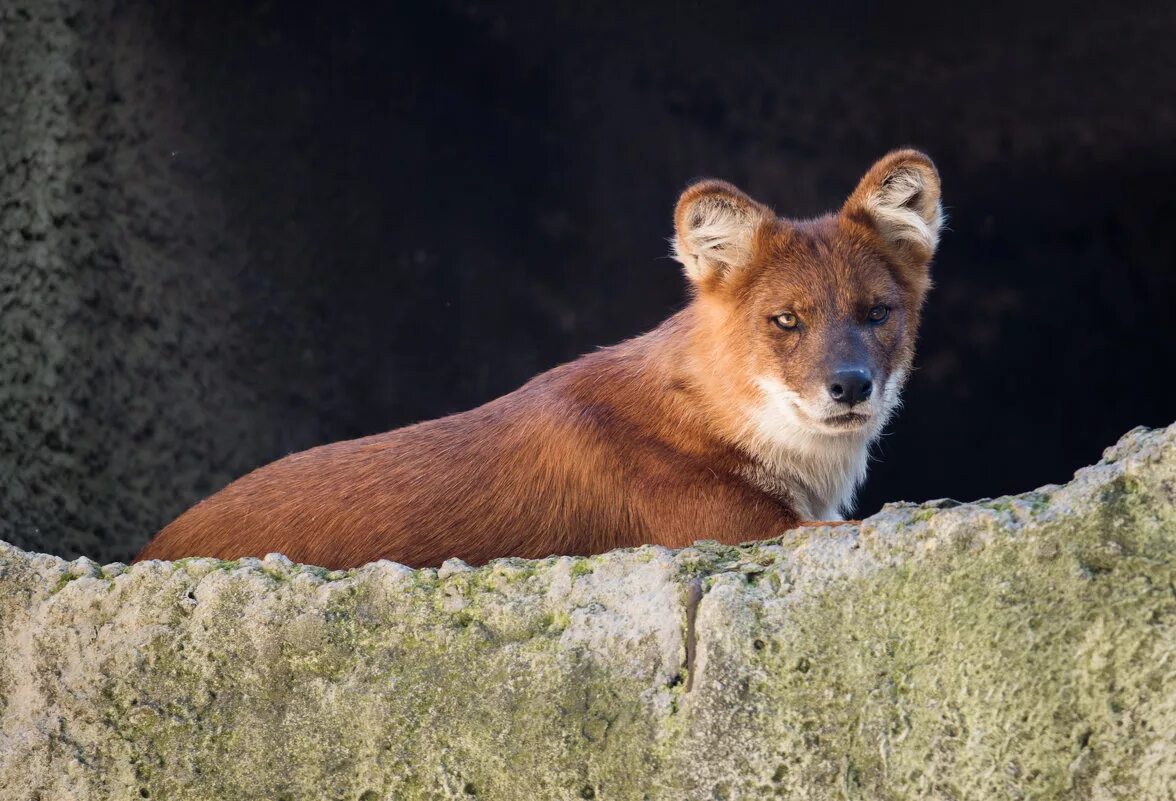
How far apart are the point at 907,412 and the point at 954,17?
2.04 m

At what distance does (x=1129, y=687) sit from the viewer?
2801 mm

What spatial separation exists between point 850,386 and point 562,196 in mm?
3591

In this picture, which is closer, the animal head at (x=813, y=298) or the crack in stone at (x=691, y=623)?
the crack in stone at (x=691, y=623)

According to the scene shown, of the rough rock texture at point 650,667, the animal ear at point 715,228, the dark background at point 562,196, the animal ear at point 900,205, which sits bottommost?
the rough rock texture at point 650,667

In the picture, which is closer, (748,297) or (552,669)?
(552,669)

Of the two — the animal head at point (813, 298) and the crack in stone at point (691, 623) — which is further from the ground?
the animal head at point (813, 298)

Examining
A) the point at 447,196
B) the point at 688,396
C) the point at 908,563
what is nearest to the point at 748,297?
the point at 688,396

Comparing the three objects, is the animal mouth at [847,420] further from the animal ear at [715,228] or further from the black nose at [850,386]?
the animal ear at [715,228]

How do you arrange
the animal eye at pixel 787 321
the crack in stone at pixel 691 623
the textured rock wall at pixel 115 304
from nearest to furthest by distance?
the crack in stone at pixel 691 623, the animal eye at pixel 787 321, the textured rock wall at pixel 115 304

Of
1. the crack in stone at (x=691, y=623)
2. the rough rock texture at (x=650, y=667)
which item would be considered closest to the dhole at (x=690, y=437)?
the rough rock texture at (x=650, y=667)

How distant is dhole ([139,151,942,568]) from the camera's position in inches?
176

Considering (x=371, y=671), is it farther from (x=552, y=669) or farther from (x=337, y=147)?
(x=337, y=147)

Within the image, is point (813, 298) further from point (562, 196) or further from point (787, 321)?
point (562, 196)

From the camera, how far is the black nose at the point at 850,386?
4.37 metres
